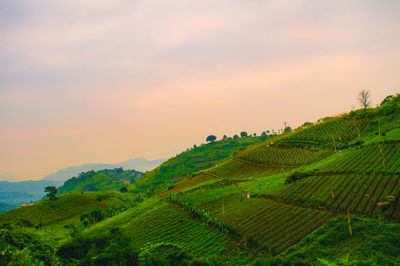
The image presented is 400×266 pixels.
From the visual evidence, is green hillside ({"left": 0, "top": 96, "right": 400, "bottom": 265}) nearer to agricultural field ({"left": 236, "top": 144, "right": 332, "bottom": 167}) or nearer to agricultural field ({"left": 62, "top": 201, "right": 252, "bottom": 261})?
agricultural field ({"left": 62, "top": 201, "right": 252, "bottom": 261})

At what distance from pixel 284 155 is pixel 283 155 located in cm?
33

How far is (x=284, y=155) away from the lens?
71750 mm

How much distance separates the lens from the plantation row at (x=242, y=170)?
64938mm

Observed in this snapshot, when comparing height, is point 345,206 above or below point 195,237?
above

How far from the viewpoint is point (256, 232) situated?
3100 centimetres

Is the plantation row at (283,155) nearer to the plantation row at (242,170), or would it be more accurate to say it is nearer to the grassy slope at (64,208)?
the plantation row at (242,170)

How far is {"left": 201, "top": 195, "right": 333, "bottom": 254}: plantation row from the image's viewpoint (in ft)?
91.2

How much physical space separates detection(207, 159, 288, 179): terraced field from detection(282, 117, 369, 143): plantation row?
16894mm

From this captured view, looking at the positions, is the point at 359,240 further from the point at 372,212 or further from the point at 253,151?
the point at 253,151

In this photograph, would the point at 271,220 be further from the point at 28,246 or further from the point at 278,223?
the point at 28,246

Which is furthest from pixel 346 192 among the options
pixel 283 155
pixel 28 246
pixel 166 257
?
pixel 283 155

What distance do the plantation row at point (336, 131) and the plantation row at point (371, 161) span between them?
19939mm

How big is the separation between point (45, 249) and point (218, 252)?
18.3m

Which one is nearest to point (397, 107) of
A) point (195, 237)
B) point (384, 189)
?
point (384, 189)
